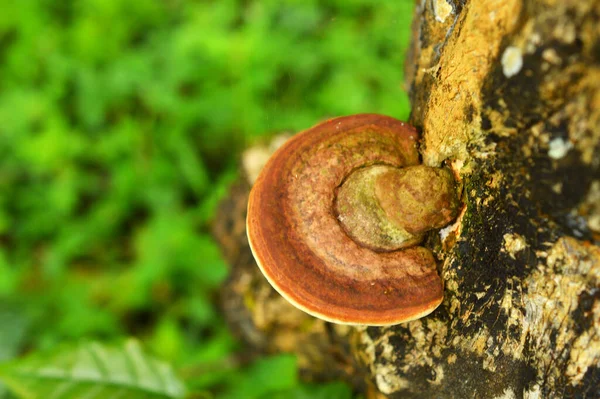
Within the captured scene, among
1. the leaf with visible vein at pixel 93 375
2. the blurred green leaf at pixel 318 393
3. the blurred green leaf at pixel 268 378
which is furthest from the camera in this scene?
the blurred green leaf at pixel 268 378

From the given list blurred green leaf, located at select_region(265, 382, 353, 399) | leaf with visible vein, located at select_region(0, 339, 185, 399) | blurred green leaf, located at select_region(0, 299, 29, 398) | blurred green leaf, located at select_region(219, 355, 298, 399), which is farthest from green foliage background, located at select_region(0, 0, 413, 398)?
blurred green leaf, located at select_region(265, 382, 353, 399)

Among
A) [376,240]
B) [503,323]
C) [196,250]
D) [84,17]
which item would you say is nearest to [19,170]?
[84,17]

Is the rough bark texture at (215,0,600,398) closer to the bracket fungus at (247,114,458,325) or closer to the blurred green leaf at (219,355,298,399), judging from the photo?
the bracket fungus at (247,114,458,325)

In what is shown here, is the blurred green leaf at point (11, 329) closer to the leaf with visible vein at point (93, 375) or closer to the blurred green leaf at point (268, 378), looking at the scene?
the leaf with visible vein at point (93, 375)

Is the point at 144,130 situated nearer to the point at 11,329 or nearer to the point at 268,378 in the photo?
the point at 11,329

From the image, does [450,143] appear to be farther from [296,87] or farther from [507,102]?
[296,87]

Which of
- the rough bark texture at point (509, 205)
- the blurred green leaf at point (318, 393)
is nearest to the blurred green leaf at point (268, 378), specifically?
the blurred green leaf at point (318, 393)
